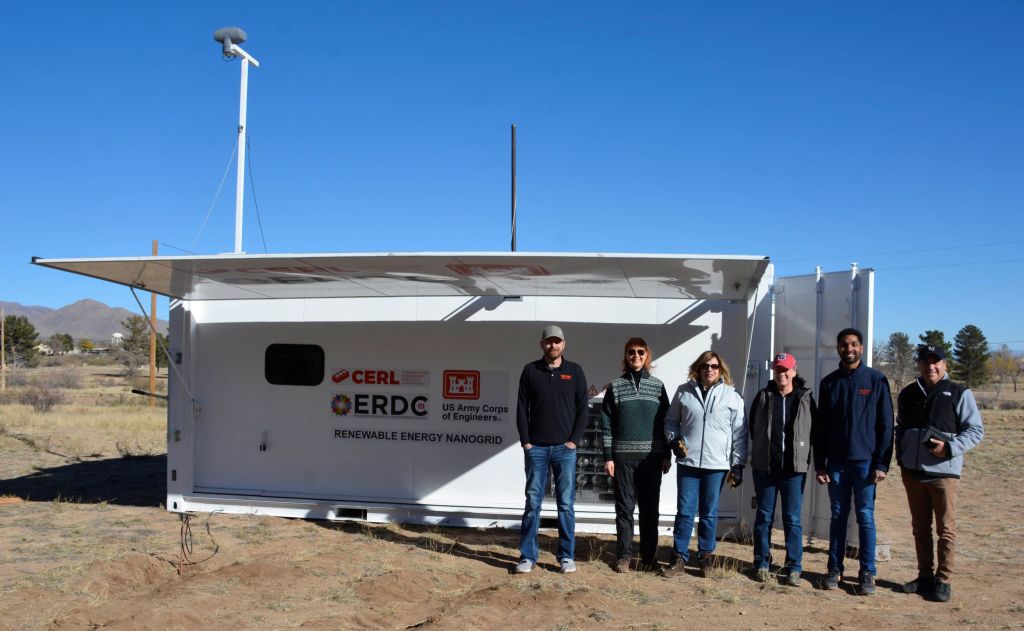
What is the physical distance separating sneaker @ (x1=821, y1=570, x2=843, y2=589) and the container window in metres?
4.73

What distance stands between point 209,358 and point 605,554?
4250mm

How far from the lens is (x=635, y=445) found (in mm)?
6121

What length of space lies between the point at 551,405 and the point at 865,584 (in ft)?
7.69

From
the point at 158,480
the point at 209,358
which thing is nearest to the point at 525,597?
the point at 209,358

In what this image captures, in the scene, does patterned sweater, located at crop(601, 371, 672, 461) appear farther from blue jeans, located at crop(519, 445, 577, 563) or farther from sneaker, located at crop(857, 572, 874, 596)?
sneaker, located at crop(857, 572, 874, 596)

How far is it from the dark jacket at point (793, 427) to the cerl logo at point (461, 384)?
2.70 m

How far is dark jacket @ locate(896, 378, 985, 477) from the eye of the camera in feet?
17.6

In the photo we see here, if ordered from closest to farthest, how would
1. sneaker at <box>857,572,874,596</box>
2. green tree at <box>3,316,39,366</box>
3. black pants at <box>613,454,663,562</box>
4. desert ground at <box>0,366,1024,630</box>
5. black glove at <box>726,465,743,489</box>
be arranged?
desert ground at <box>0,366,1024,630</box>
sneaker at <box>857,572,874,596</box>
black glove at <box>726,465,743,489</box>
black pants at <box>613,454,663,562</box>
green tree at <box>3,316,39,366</box>

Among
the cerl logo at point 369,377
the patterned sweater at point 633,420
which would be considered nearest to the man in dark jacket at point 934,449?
the patterned sweater at point 633,420

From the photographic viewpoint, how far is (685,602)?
543 centimetres

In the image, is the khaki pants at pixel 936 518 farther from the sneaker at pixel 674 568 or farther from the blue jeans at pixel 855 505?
the sneaker at pixel 674 568

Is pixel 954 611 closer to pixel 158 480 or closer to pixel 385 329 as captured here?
pixel 385 329

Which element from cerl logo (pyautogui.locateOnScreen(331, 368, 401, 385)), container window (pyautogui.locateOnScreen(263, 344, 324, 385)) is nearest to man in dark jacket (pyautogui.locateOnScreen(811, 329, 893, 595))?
cerl logo (pyautogui.locateOnScreen(331, 368, 401, 385))

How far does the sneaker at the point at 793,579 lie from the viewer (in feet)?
18.9
